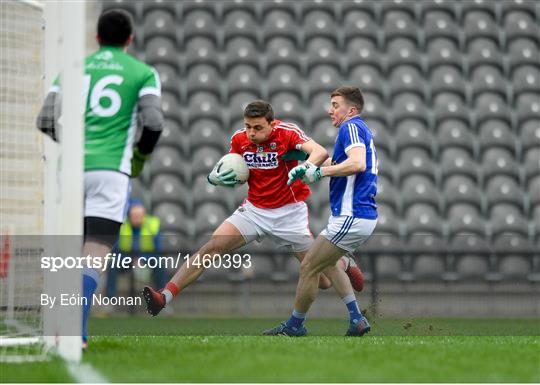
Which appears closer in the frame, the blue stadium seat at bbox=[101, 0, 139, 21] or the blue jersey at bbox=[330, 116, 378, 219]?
the blue jersey at bbox=[330, 116, 378, 219]

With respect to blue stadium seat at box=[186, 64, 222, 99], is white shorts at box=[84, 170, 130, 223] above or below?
below

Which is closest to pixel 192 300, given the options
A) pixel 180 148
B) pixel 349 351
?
pixel 180 148

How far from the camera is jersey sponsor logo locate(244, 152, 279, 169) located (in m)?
8.30

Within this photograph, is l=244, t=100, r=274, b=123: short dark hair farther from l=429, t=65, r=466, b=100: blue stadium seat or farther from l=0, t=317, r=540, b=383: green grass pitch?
l=429, t=65, r=466, b=100: blue stadium seat

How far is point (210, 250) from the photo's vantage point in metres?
8.22

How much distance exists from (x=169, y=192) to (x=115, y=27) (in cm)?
928

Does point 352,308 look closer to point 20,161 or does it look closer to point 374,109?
point 20,161

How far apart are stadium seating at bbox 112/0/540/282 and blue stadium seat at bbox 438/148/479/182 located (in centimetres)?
2

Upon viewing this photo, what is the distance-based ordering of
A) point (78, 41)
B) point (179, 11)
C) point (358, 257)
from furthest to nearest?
point (179, 11) < point (358, 257) < point (78, 41)

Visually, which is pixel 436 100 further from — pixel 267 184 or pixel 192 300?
pixel 267 184

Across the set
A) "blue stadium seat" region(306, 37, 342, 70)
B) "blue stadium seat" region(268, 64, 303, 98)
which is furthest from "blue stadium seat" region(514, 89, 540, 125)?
"blue stadium seat" region(268, 64, 303, 98)

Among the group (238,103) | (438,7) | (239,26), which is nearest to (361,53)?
(438,7)

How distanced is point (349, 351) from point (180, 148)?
10515 mm

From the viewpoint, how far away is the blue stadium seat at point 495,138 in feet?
54.8
